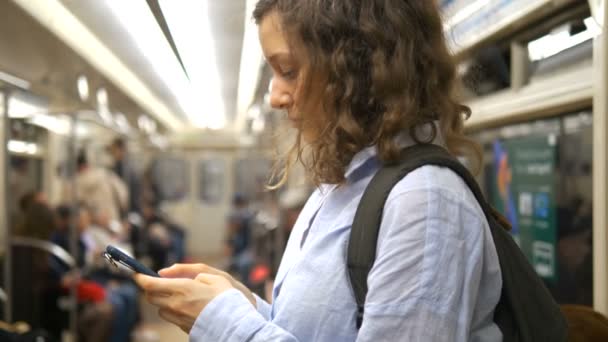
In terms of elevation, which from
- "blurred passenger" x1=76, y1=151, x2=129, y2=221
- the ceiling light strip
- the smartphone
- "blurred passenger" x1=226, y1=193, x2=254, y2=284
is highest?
the ceiling light strip

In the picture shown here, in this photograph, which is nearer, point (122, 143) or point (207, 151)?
point (122, 143)

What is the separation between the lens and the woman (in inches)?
33.6

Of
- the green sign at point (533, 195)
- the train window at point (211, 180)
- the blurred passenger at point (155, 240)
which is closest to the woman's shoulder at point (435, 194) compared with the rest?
the green sign at point (533, 195)

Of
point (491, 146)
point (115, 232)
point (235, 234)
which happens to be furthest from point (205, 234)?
point (491, 146)

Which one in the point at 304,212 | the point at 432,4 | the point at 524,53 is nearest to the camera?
the point at 432,4

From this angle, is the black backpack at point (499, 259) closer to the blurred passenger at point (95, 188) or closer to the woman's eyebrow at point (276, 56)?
the woman's eyebrow at point (276, 56)

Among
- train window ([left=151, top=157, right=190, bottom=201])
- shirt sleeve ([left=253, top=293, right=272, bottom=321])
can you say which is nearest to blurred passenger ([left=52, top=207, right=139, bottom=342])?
shirt sleeve ([left=253, top=293, right=272, bottom=321])

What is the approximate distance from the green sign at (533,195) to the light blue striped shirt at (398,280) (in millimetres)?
1421

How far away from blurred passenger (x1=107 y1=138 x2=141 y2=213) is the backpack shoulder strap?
626cm

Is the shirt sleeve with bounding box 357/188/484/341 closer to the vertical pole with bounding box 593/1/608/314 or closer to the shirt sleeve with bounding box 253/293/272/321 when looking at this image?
the shirt sleeve with bounding box 253/293/272/321

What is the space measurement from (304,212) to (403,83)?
348 mm

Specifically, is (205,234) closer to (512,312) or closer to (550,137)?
(550,137)

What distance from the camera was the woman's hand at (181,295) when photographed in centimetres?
97

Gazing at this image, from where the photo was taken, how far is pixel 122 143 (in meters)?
7.02
